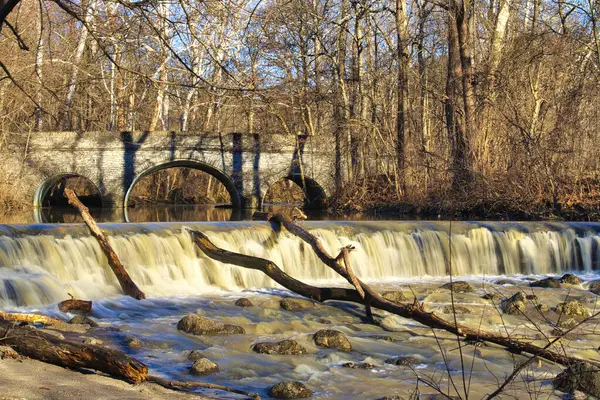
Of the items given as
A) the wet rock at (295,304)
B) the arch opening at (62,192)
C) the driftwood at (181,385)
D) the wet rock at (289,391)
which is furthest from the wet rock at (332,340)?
the arch opening at (62,192)

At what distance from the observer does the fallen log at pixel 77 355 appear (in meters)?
4.93

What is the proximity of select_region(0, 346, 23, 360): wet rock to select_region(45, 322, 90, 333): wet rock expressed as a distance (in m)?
1.85

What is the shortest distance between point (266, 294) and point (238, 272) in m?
0.90

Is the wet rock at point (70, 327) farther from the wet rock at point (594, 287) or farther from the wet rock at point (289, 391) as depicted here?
the wet rock at point (594, 287)

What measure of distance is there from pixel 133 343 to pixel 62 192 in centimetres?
2188

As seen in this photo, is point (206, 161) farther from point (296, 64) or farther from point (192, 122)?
point (192, 122)

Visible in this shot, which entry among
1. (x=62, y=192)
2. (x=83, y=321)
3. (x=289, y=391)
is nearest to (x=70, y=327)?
Result: (x=83, y=321)

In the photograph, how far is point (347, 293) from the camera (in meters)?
8.69

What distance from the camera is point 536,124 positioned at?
1811 centimetres

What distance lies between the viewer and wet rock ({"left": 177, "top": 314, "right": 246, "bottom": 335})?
7539 mm

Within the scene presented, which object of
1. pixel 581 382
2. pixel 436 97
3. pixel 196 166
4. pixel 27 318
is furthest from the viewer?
pixel 196 166

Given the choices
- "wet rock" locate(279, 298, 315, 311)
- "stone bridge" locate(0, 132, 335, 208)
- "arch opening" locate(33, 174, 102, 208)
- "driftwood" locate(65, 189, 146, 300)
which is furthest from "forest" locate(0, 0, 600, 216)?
"wet rock" locate(279, 298, 315, 311)

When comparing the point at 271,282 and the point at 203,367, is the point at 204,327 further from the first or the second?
the point at 271,282

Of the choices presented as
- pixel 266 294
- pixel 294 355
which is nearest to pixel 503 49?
pixel 266 294
